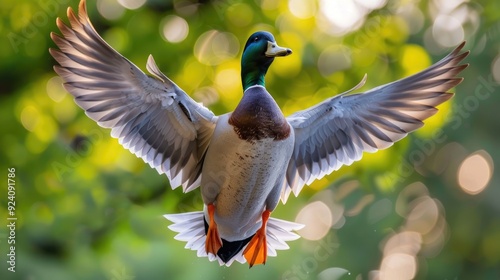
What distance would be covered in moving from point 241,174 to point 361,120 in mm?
731

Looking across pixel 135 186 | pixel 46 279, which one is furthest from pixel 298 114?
pixel 46 279

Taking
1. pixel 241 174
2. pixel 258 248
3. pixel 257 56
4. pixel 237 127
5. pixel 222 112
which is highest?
pixel 257 56

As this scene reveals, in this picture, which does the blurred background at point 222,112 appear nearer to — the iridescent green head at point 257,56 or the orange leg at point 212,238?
the orange leg at point 212,238

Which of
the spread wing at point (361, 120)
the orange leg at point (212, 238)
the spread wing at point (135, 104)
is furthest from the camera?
the spread wing at point (361, 120)

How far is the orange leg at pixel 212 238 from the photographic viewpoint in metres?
2.71

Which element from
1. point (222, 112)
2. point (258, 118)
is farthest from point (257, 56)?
point (222, 112)

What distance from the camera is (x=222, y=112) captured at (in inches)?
150

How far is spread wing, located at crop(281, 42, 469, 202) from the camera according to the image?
2912mm

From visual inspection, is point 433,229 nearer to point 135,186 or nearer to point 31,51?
point 135,186

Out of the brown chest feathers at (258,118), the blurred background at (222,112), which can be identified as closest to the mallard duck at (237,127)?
the brown chest feathers at (258,118)

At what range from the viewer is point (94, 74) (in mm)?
2688

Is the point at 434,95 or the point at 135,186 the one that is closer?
the point at 434,95

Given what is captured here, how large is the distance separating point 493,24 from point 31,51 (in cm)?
265

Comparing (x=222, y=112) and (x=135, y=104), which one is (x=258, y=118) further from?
(x=222, y=112)
